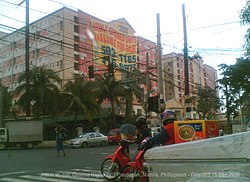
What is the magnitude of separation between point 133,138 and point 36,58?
58933mm

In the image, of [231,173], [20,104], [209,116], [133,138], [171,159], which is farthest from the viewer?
A: [209,116]

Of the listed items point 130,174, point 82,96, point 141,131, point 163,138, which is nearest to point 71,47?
point 82,96

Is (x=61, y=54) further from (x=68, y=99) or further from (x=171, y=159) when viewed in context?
(x=171, y=159)

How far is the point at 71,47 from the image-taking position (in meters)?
54.8

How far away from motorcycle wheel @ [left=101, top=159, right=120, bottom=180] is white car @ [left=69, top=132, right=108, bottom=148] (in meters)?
20.2

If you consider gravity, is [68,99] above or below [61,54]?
below

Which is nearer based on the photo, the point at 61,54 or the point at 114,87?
the point at 114,87

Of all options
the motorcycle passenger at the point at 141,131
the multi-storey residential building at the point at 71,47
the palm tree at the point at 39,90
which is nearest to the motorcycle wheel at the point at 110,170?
the motorcycle passenger at the point at 141,131

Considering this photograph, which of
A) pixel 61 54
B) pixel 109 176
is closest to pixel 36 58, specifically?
pixel 61 54

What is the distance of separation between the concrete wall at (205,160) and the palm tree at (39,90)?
29602mm

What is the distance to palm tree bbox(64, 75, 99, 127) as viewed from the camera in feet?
118

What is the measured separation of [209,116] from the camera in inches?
2259

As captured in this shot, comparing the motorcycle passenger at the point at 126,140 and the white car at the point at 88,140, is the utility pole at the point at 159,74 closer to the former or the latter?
the motorcycle passenger at the point at 126,140

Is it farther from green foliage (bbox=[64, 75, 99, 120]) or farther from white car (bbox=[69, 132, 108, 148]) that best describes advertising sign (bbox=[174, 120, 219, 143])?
green foliage (bbox=[64, 75, 99, 120])
